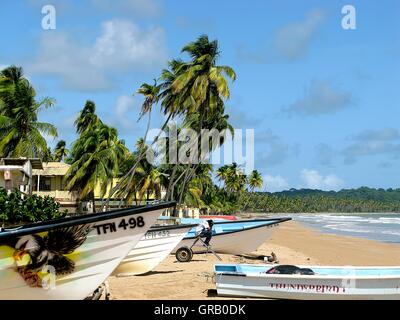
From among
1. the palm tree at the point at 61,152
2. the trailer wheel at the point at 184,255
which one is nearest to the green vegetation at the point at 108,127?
the trailer wheel at the point at 184,255

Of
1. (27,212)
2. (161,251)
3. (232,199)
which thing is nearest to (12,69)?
(27,212)

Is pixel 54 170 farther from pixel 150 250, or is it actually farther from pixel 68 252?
pixel 68 252

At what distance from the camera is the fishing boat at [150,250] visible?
13.9 m

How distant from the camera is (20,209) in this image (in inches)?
842

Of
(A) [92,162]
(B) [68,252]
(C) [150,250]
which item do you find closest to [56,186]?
(A) [92,162]

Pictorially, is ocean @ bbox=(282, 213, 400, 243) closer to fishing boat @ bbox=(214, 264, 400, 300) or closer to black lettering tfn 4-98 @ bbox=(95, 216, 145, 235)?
fishing boat @ bbox=(214, 264, 400, 300)

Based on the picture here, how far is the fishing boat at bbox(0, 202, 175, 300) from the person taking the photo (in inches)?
347

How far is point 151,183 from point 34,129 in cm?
1606

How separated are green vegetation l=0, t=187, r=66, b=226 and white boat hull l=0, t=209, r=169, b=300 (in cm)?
1188

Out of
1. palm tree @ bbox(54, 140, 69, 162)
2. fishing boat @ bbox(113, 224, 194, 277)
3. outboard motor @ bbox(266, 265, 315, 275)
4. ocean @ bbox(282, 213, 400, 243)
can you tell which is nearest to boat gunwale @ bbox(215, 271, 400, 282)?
outboard motor @ bbox(266, 265, 315, 275)

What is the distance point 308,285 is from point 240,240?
32.8 feet

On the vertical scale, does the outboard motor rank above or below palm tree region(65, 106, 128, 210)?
below

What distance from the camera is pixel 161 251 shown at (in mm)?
15234
